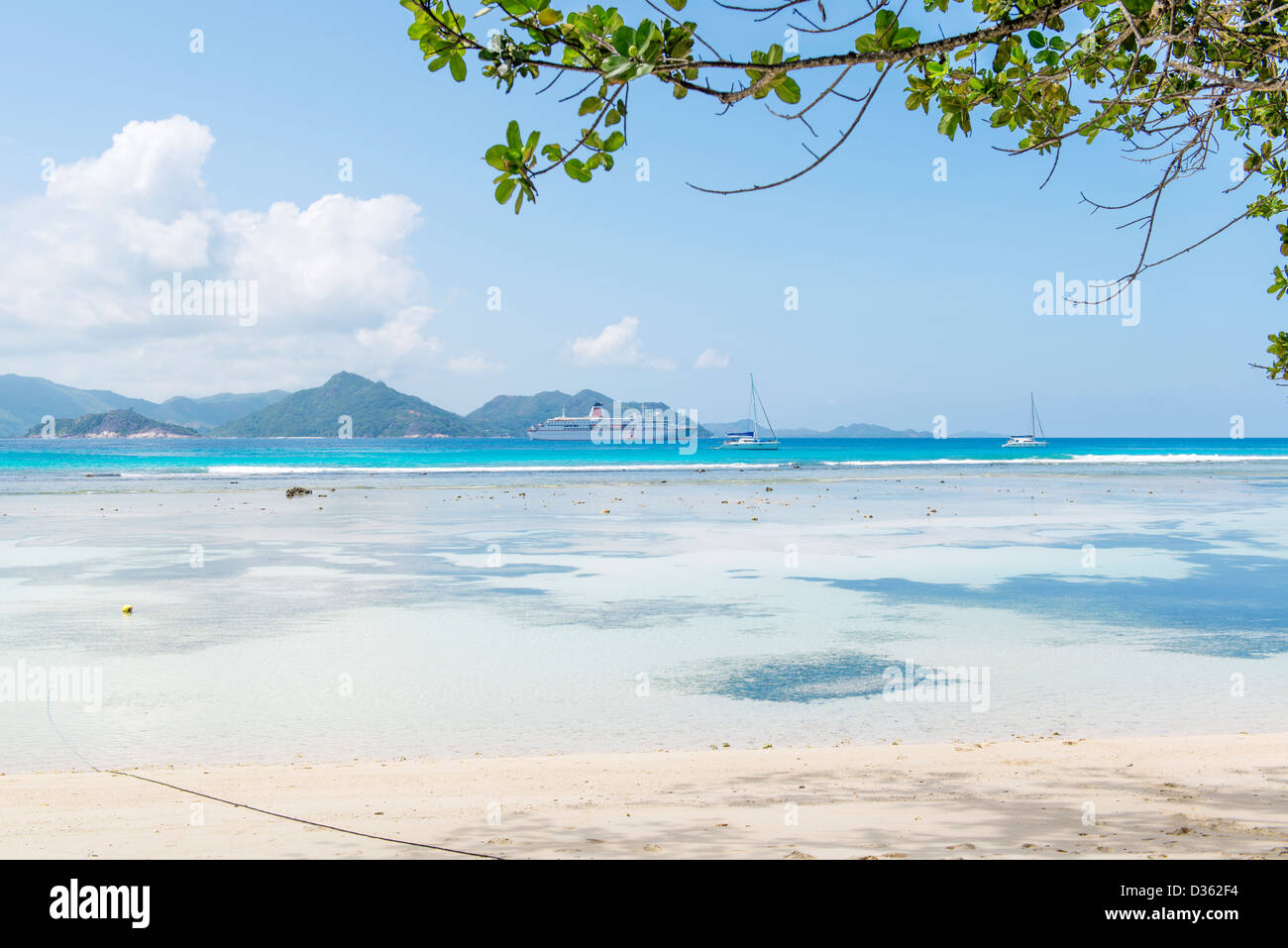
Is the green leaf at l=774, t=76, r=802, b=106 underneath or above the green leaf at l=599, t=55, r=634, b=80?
above

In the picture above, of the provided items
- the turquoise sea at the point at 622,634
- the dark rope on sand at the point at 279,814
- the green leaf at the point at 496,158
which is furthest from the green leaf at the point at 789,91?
the turquoise sea at the point at 622,634

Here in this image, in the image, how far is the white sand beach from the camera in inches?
166

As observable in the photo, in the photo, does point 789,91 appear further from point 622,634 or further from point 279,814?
point 622,634

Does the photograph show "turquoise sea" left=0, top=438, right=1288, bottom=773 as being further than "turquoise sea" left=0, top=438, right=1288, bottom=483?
No

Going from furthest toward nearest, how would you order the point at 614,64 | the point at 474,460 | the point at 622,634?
the point at 474,460
the point at 622,634
the point at 614,64

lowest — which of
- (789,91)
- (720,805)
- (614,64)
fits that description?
(720,805)

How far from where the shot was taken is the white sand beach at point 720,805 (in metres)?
4.22

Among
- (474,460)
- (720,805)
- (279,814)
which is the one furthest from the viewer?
(474,460)

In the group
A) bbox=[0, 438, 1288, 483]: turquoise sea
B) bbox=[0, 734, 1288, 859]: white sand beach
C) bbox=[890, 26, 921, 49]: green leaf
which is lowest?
bbox=[0, 734, 1288, 859]: white sand beach

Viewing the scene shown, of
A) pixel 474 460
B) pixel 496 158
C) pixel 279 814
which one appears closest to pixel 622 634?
pixel 279 814

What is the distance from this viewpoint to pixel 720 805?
488 centimetres

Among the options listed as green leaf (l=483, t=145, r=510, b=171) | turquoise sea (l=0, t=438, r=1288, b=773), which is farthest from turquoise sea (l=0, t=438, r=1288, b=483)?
green leaf (l=483, t=145, r=510, b=171)

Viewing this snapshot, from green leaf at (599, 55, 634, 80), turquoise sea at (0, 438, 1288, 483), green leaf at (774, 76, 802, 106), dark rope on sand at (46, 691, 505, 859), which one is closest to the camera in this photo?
green leaf at (599, 55, 634, 80)

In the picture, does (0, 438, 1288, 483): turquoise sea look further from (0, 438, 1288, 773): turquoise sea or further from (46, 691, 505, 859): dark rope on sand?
(46, 691, 505, 859): dark rope on sand
